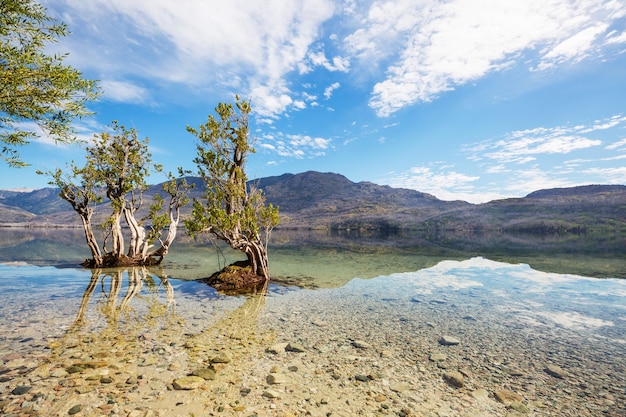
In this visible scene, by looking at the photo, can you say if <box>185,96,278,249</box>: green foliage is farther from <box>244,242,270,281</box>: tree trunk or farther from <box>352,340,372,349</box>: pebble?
<box>352,340,372,349</box>: pebble

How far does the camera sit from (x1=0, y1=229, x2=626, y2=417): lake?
28.1 ft

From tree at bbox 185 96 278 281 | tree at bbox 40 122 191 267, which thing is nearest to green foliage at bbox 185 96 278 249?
tree at bbox 185 96 278 281

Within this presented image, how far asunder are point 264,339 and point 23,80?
48.3ft

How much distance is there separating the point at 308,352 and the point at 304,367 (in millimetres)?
1401

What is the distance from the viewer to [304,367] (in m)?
10.9

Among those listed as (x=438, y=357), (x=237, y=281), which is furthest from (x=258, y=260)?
(x=438, y=357)

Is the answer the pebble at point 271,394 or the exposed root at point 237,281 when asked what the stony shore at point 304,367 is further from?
the exposed root at point 237,281

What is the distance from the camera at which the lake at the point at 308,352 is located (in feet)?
28.1

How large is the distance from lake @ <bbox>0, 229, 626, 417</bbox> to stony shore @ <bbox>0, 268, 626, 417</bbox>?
6cm

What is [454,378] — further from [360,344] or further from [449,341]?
[360,344]

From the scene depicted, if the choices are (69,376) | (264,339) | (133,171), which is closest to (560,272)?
(264,339)

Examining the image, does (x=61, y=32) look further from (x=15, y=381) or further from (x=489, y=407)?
(x=489, y=407)

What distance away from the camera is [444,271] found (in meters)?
36.5

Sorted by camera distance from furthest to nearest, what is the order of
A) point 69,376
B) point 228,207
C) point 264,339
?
point 228,207, point 264,339, point 69,376
